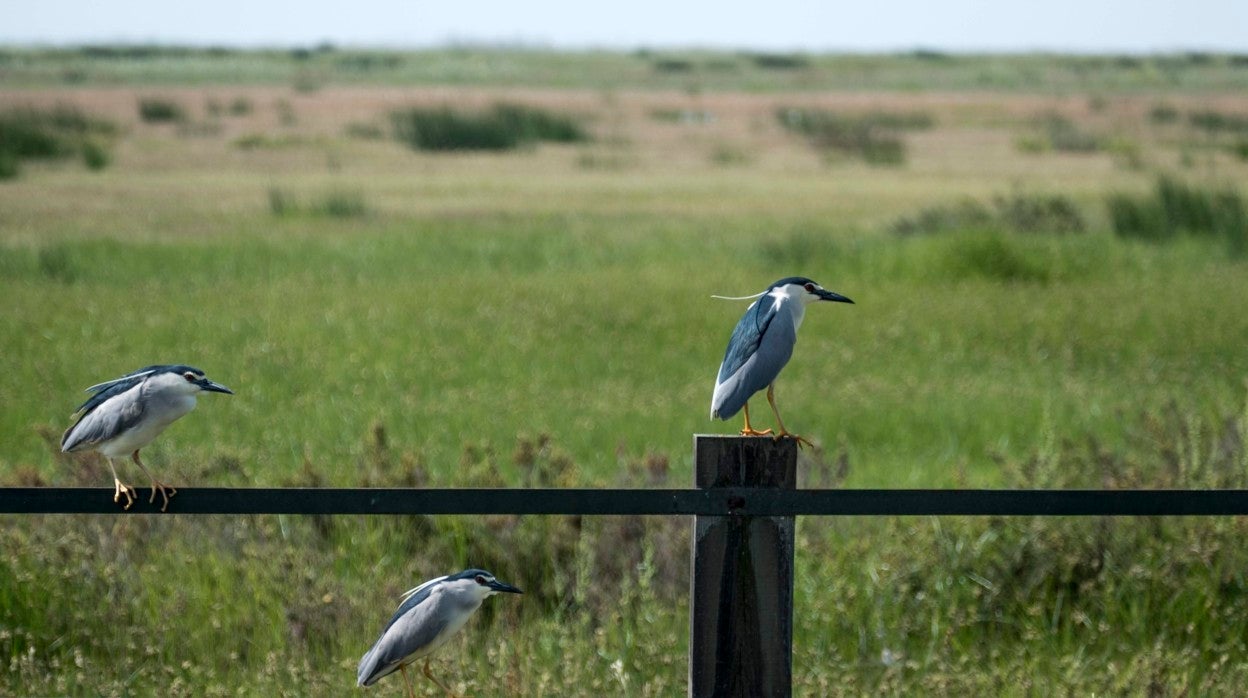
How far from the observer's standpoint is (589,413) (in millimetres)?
11047

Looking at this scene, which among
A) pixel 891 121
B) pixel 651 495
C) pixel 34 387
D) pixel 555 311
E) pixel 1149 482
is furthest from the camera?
pixel 891 121

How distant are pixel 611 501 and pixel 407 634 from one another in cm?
69

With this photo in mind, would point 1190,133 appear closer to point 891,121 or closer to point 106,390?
point 891,121

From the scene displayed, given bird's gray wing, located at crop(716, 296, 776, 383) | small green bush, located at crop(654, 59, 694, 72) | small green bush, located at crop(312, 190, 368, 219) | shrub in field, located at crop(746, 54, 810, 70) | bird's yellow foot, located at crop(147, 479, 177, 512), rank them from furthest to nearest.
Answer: shrub in field, located at crop(746, 54, 810, 70) < small green bush, located at crop(654, 59, 694, 72) < small green bush, located at crop(312, 190, 368, 219) < bird's gray wing, located at crop(716, 296, 776, 383) < bird's yellow foot, located at crop(147, 479, 177, 512)

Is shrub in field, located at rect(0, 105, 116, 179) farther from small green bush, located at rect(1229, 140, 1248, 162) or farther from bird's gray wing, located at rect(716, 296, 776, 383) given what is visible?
bird's gray wing, located at rect(716, 296, 776, 383)

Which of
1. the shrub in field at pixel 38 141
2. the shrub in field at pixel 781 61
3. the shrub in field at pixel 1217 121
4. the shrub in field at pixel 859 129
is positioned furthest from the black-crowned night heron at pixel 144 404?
the shrub in field at pixel 781 61

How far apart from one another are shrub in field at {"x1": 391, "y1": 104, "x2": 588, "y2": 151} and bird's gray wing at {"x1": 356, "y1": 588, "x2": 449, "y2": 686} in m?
41.3

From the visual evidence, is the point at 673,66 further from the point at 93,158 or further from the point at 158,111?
the point at 93,158

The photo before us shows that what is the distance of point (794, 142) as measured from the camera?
55.5 m

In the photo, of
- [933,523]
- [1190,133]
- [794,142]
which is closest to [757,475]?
[933,523]

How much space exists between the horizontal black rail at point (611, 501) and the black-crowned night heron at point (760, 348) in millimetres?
370

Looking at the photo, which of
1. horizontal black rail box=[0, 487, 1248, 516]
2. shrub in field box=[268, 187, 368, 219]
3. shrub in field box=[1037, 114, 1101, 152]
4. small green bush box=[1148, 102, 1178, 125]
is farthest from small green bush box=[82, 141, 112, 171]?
small green bush box=[1148, 102, 1178, 125]

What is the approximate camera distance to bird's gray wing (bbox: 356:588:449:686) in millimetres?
3686

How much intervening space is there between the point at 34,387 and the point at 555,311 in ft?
17.5
